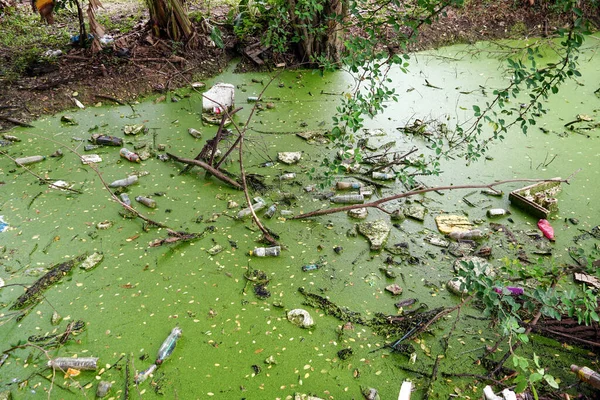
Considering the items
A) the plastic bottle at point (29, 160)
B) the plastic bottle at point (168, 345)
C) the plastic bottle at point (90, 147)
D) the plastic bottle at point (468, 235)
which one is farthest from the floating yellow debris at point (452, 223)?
the plastic bottle at point (29, 160)

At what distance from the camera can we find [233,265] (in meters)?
2.24

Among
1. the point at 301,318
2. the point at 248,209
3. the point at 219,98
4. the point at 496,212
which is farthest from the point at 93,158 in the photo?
the point at 496,212

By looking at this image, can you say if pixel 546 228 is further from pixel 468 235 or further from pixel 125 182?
pixel 125 182

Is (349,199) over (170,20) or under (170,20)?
under

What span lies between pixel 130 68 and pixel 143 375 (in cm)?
320

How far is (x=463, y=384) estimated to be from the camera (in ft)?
5.59

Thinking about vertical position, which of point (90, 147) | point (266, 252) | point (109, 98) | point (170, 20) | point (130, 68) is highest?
point (170, 20)

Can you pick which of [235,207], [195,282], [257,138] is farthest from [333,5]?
[195,282]

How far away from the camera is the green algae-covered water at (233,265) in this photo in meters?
1.74

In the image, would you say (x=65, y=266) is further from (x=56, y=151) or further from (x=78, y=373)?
(x=56, y=151)

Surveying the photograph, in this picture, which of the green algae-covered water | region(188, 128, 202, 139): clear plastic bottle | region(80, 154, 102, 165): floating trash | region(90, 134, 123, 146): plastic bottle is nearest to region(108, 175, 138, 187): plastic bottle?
the green algae-covered water

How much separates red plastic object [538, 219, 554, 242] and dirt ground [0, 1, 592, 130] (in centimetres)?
256

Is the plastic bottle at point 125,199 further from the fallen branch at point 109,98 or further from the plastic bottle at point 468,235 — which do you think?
the plastic bottle at point 468,235

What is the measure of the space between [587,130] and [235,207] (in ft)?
9.78
